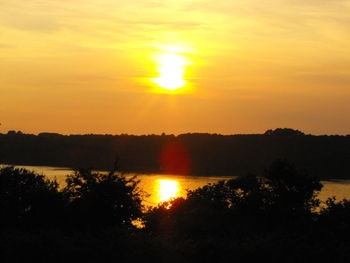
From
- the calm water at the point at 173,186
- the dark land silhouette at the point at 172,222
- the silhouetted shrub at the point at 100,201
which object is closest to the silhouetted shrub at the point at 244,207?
the dark land silhouette at the point at 172,222

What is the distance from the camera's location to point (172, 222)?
41.7 meters

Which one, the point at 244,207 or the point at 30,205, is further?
the point at 244,207

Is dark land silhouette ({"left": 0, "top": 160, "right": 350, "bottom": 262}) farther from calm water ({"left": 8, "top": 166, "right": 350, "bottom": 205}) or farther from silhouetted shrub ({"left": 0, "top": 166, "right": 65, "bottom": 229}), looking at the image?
calm water ({"left": 8, "top": 166, "right": 350, "bottom": 205})

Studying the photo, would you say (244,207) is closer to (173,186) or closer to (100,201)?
(100,201)

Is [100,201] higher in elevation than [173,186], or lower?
lower

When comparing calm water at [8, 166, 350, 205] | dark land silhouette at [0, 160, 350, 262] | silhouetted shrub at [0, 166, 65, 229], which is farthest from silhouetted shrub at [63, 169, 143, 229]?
calm water at [8, 166, 350, 205]

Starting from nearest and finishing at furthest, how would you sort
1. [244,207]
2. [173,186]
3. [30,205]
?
1. [30,205]
2. [244,207]
3. [173,186]

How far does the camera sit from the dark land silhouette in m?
28.6

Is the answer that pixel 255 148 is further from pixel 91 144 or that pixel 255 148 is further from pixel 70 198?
pixel 70 198

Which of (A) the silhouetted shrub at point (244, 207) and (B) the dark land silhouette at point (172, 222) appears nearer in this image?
(B) the dark land silhouette at point (172, 222)

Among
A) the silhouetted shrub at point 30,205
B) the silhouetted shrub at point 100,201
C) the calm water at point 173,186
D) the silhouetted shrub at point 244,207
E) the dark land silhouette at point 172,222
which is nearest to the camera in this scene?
the dark land silhouette at point 172,222

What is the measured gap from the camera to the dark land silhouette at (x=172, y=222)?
94.0 ft

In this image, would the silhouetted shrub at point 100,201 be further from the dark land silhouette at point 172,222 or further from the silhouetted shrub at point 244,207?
the silhouetted shrub at point 244,207

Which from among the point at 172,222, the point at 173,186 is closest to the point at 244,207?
the point at 172,222
